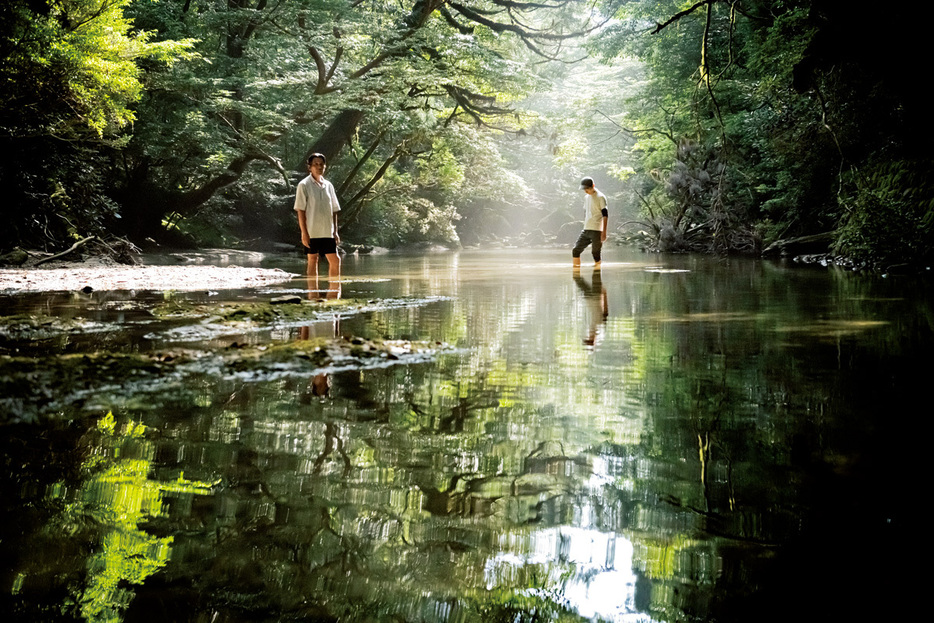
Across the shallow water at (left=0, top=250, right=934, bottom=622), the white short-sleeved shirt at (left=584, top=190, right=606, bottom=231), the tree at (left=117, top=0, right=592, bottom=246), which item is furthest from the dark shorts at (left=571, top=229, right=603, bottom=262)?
the shallow water at (left=0, top=250, right=934, bottom=622)

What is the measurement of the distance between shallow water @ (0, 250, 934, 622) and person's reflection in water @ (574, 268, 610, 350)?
639 mm

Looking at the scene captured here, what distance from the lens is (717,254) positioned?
21062 mm

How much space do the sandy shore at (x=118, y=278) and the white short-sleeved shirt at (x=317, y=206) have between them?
3.89 ft

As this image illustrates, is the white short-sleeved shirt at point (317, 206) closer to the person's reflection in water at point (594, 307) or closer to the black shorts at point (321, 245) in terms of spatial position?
the black shorts at point (321, 245)

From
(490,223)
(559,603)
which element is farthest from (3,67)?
(490,223)

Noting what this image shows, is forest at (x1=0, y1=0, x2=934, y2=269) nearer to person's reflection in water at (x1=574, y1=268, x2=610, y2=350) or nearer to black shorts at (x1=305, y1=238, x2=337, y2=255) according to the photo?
person's reflection in water at (x1=574, y1=268, x2=610, y2=350)

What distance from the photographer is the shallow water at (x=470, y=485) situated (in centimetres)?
155

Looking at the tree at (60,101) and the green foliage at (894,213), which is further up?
the tree at (60,101)

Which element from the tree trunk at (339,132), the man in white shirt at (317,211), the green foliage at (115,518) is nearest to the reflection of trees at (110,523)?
the green foliage at (115,518)

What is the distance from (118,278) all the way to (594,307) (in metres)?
7.82

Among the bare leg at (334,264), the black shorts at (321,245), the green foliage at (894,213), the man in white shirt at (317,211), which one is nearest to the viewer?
the man in white shirt at (317,211)

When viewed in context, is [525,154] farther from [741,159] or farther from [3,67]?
[3,67]

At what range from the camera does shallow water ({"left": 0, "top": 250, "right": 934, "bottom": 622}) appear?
155cm

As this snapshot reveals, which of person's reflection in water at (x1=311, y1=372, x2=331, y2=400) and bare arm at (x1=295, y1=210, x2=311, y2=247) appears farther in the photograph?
bare arm at (x1=295, y1=210, x2=311, y2=247)
